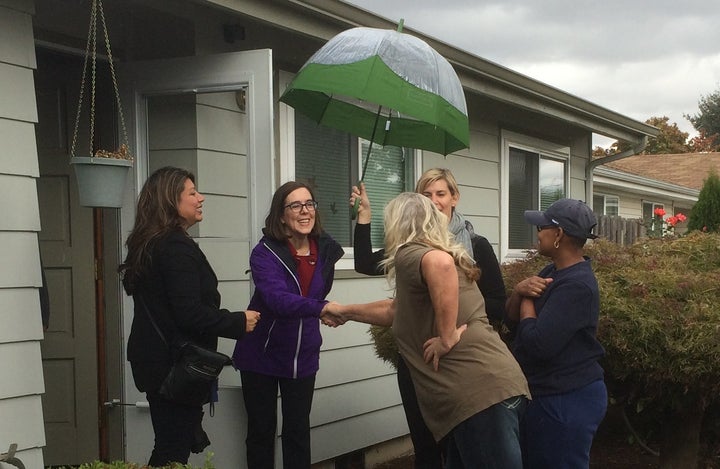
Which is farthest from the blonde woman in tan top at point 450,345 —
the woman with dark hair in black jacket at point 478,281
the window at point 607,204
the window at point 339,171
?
the window at point 607,204

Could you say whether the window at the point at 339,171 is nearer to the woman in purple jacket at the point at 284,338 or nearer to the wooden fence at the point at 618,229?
the woman in purple jacket at the point at 284,338

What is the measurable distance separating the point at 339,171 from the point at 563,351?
9.69 ft

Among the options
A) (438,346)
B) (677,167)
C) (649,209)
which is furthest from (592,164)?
(677,167)

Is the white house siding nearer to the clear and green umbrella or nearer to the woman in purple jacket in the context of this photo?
→ the woman in purple jacket

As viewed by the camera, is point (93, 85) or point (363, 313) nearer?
point (363, 313)

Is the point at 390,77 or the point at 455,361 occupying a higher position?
the point at 390,77

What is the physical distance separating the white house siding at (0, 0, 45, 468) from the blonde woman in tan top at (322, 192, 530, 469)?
159 cm

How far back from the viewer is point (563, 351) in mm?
3723

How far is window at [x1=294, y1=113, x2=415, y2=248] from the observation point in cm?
596

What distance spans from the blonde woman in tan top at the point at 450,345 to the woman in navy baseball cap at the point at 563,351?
0.31m

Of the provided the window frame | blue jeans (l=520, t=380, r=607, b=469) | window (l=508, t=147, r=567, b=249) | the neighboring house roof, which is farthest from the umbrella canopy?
the neighboring house roof

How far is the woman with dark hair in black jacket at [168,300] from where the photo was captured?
374 cm

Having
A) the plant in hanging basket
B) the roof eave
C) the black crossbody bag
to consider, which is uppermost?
the roof eave

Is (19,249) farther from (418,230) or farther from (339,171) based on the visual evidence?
(339,171)
